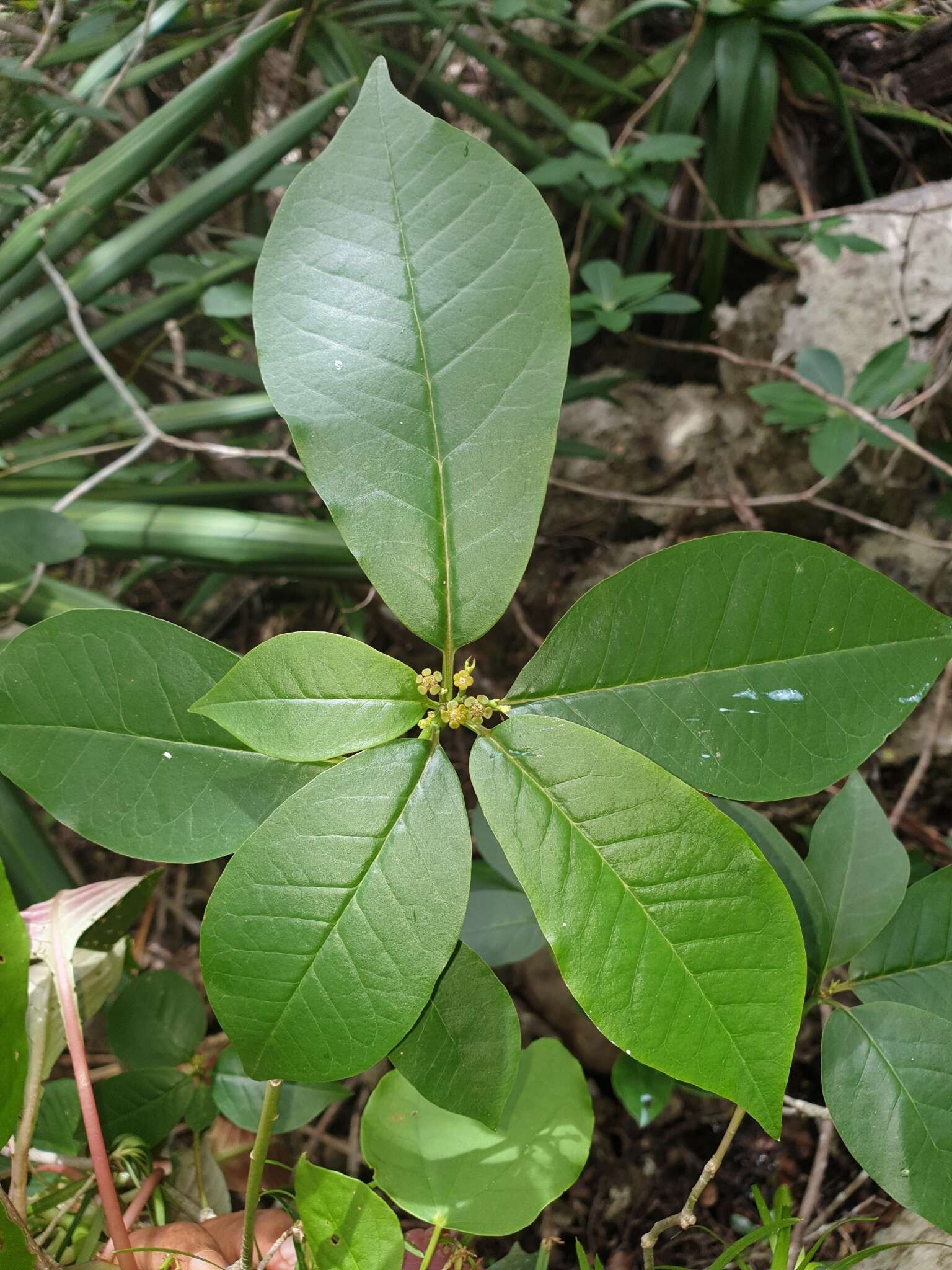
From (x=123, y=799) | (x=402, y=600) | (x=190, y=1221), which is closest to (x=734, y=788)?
(x=402, y=600)

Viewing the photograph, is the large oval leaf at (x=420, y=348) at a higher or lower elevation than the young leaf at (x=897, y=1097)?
higher

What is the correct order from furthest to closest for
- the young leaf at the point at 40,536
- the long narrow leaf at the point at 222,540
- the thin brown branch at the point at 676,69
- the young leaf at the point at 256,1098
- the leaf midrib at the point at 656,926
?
the thin brown branch at the point at 676,69 < the long narrow leaf at the point at 222,540 < the young leaf at the point at 40,536 < the young leaf at the point at 256,1098 < the leaf midrib at the point at 656,926

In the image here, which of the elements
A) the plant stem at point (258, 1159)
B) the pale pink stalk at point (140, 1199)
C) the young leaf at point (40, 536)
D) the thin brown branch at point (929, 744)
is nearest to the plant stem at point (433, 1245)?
the plant stem at point (258, 1159)

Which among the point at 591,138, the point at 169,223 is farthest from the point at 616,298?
the point at 169,223

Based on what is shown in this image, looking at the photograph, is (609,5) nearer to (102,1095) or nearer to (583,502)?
(583,502)

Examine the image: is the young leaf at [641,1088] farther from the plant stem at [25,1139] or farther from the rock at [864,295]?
the rock at [864,295]

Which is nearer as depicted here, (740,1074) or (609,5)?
(740,1074)

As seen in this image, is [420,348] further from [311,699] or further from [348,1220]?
[348,1220]
